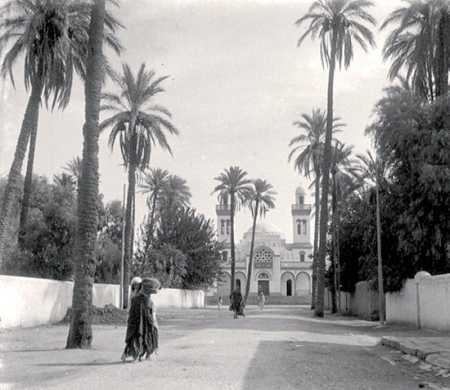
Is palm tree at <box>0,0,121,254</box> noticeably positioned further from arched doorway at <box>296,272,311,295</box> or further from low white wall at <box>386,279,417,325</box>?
arched doorway at <box>296,272,311,295</box>

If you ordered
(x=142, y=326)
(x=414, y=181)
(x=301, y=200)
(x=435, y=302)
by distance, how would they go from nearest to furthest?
1. (x=142, y=326)
2. (x=435, y=302)
3. (x=414, y=181)
4. (x=301, y=200)

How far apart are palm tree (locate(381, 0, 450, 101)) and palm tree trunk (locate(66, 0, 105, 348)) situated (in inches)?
663

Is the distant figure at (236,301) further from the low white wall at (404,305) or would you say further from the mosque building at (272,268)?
the mosque building at (272,268)

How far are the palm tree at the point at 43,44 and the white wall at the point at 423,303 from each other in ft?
45.4

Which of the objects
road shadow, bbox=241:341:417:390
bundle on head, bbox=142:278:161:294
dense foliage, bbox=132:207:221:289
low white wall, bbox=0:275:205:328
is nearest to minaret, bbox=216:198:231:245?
dense foliage, bbox=132:207:221:289

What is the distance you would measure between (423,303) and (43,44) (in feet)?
54.8

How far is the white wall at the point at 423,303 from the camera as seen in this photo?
833 inches

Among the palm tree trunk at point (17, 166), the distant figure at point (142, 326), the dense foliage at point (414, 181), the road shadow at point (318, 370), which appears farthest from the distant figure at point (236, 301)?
the distant figure at point (142, 326)

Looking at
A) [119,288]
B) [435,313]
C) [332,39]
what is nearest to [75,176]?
[119,288]

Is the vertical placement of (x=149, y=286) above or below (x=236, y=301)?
above

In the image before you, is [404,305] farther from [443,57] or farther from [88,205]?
[88,205]

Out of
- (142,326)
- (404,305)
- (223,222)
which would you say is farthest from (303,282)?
(142,326)

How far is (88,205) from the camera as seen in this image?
45.3ft

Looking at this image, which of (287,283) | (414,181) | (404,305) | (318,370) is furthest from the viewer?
(287,283)
